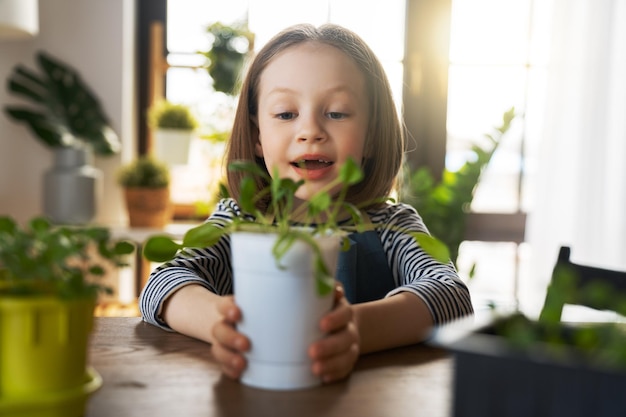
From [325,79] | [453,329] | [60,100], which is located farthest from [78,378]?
[60,100]

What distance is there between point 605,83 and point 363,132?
6.61 feet

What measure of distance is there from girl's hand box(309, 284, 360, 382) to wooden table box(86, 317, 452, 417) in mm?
16

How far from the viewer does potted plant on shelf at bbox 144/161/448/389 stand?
0.59 metres

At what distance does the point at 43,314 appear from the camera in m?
0.51

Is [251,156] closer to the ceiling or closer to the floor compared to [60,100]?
closer to the floor

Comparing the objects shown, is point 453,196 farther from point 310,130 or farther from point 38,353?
point 38,353

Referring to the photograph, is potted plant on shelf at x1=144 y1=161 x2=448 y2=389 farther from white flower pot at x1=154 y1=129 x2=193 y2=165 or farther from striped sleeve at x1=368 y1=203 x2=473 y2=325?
white flower pot at x1=154 y1=129 x2=193 y2=165

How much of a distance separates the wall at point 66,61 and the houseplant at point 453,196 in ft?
4.12

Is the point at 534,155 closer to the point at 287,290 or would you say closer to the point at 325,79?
the point at 325,79

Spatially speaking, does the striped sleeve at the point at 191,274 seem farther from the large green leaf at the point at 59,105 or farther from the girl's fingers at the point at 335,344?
the large green leaf at the point at 59,105

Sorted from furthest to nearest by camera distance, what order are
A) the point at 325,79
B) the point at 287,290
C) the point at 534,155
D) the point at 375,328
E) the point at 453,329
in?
the point at 534,155
the point at 325,79
the point at 375,328
the point at 287,290
the point at 453,329

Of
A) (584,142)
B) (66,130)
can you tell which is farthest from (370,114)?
(584,142)

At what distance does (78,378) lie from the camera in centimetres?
54

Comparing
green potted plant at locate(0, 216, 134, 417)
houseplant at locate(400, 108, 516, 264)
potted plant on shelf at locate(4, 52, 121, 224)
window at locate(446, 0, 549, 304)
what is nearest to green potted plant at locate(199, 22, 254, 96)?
potted plant on shelf at locate(4, 52, 121, 224)
